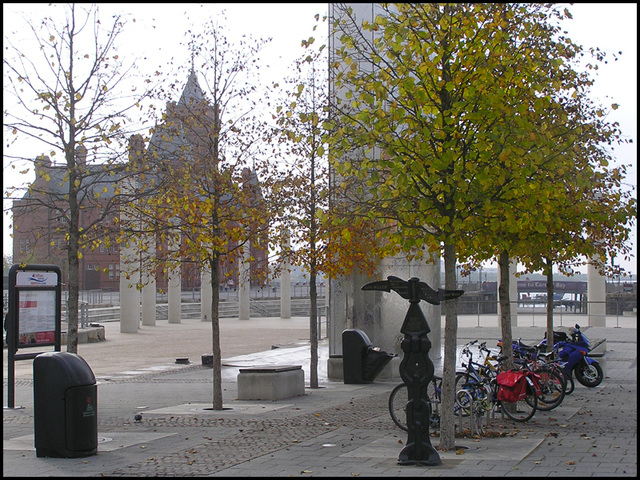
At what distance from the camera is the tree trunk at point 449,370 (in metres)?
9.70

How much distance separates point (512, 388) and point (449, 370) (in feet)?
7.39

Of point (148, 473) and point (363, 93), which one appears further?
point (363, 93)

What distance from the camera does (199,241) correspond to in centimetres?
1386

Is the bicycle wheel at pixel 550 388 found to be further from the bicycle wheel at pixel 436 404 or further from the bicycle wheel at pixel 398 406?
the bicycle wheel at pixel 398 406

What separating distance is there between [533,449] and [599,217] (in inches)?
135

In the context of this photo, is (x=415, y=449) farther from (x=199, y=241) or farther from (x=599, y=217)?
(x=199, y=241)

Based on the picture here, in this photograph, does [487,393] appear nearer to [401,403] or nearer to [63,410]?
[401,403]

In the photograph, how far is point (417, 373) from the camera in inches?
360

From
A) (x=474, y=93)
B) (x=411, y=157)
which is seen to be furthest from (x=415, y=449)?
(x=474, y=93)

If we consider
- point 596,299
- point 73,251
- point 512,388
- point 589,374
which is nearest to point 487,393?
point 512,388

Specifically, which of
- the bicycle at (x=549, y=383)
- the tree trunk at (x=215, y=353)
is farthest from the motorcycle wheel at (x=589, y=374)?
the tree trunk at (x=215, y=353)

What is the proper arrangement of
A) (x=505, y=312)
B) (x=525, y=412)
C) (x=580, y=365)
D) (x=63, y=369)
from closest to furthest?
(x=63, y=369)
(x=525, y=412)
(x=505, y=312)
(x=580, y=365)

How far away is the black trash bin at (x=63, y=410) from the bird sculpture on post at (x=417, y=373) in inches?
141

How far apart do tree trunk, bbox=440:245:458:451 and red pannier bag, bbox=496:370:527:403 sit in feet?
6.62
